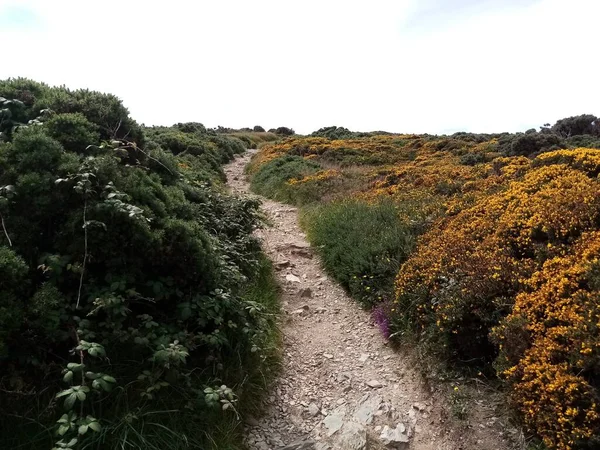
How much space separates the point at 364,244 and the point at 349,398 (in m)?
3.32

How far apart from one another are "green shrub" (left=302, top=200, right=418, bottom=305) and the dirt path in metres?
0.42

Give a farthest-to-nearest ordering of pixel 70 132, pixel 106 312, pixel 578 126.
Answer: pixel 578 126 → pixel 70 132 → pixel 106 312

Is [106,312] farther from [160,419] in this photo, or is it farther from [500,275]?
[500,275]

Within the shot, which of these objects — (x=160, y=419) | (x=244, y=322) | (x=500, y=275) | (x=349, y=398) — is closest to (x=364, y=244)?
(x=500, y=275)

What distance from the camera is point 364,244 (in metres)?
7.66

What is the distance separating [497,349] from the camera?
432cm

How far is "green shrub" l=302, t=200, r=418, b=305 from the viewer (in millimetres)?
6855

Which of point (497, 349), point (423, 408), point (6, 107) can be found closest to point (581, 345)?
point (497, 349)

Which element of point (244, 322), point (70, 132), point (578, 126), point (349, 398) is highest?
point (578, 126)

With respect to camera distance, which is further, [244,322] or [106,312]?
[244,322]

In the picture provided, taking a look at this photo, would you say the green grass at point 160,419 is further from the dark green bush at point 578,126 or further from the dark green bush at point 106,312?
the dark green bush at point 578,126

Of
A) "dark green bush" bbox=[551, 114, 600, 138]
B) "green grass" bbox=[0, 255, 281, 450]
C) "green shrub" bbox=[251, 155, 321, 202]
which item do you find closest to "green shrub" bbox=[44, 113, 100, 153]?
"green grass" bbox=[0, 255, 281, 450]

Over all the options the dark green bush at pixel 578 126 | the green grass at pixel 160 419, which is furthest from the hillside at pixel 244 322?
the dark green bush at pixel 578 126

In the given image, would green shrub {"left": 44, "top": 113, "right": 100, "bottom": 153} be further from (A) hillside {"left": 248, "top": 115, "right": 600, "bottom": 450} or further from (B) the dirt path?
(A) hillside {"left": 248, "top": 115, "right": 600, "bottom": 450}
